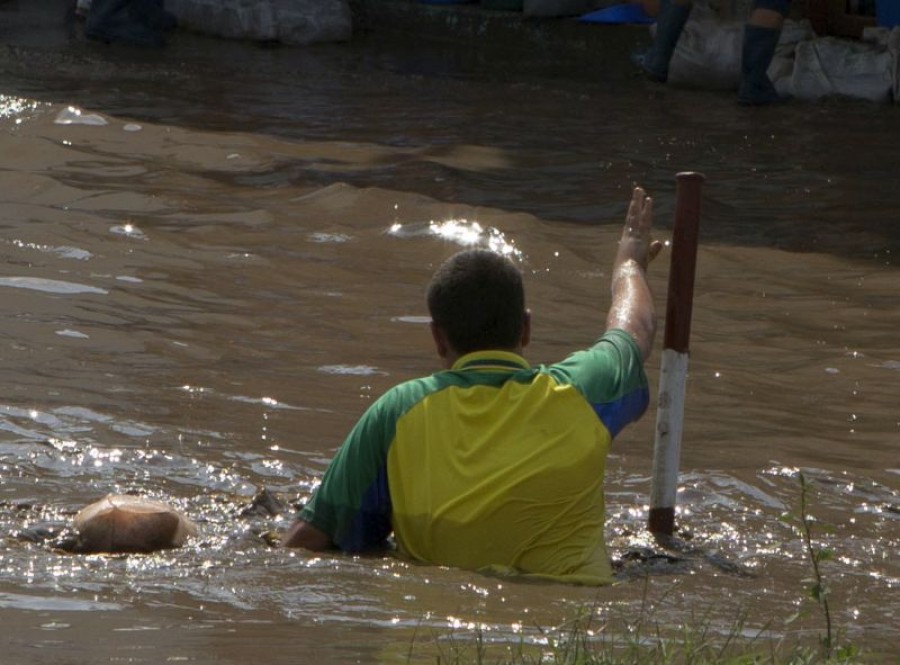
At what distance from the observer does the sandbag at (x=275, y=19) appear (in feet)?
56.1

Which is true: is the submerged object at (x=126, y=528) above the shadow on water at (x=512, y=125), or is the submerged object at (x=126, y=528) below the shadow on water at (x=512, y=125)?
below

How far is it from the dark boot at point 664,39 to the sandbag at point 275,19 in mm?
3594

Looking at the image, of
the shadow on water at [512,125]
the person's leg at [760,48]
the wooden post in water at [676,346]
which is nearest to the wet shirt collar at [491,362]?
the wooden post in water at [676,346]

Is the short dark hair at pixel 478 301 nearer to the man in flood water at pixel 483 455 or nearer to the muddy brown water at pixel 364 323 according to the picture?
the man in flood water at pixel 483 455

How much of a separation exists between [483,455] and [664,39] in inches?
435

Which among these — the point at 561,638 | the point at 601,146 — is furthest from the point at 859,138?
the point at 561,638

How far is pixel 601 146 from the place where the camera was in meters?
12.4

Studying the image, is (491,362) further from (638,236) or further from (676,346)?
(676,346)

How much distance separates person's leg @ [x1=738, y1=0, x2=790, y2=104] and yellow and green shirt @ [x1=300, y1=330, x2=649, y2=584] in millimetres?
9956

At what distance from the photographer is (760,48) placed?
13.9 metres

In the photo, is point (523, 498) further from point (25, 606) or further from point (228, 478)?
point (228, 478)

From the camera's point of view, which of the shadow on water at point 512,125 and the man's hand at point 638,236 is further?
the shadow on water at point 512,125

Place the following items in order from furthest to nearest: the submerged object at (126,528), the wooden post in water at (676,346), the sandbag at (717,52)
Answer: the sandbag at (717,52) → the wooden post in water at (676,346) → the submerged object at (126,528)

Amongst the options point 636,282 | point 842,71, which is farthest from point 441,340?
point 842,71
